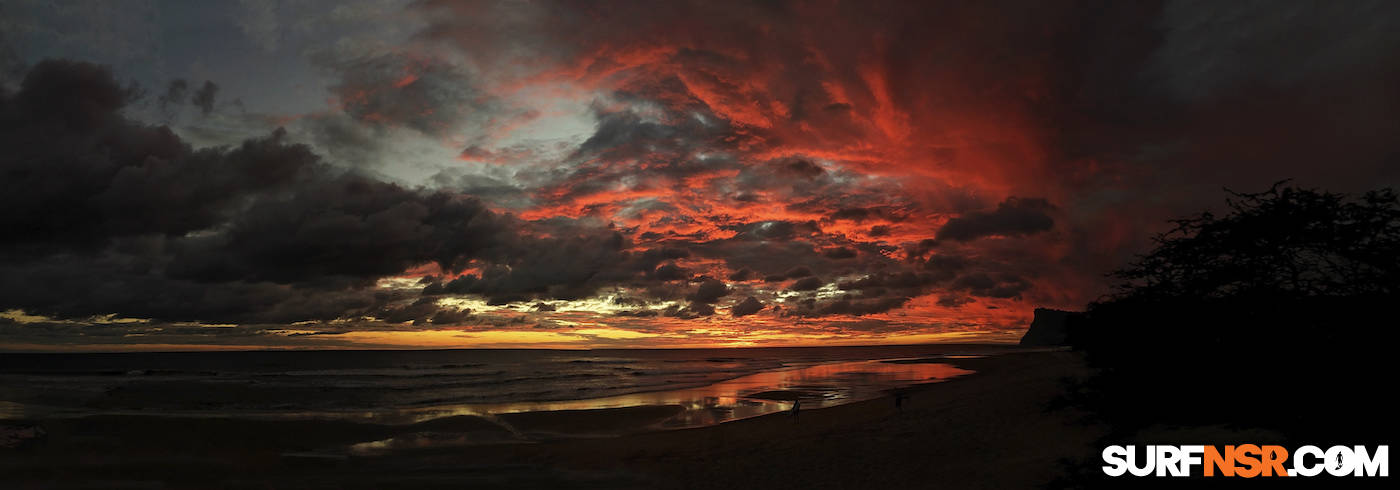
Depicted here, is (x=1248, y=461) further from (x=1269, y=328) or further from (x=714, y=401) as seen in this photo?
(x=714, y=401)

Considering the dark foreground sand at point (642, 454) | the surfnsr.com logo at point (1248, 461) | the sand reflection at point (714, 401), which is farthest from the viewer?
the sand reflection at point (714, 401)

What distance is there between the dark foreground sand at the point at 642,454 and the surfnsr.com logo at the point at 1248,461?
73.5 inches

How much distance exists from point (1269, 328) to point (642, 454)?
18.5 meters

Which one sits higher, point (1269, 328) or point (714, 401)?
point (1269, 328)

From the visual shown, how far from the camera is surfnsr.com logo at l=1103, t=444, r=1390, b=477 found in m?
11.7

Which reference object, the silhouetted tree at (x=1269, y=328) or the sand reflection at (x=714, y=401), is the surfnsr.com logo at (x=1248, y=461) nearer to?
the silhouetted tree at (x=1269, y=328)

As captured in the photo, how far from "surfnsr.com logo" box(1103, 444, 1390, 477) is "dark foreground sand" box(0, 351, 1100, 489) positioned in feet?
6.12

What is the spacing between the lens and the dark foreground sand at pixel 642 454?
18.2 meters

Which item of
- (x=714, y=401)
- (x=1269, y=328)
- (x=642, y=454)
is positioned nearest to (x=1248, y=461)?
(x=1269, y=328)

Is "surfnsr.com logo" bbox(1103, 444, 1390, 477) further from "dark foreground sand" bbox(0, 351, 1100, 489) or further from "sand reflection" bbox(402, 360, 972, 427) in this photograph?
"sand reflection" bbox(402, 360, 972, 427)

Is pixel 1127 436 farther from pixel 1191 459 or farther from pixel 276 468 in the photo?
pixel 276 468

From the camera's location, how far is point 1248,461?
1274cm

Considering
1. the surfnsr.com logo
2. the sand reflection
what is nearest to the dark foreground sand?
the surfnsr.com logo

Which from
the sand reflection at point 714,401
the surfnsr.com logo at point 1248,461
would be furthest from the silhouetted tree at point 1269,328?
the sand reflection at point 714,401
